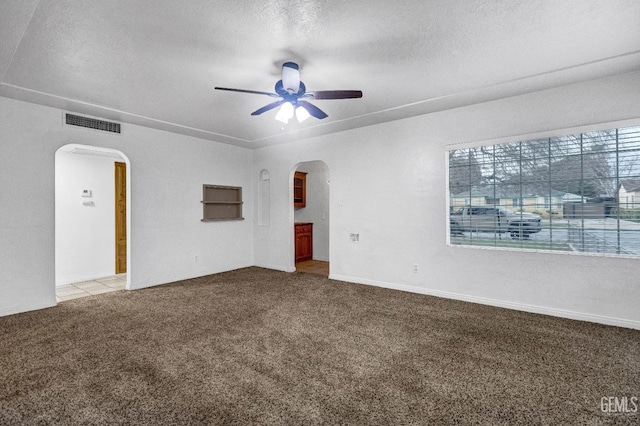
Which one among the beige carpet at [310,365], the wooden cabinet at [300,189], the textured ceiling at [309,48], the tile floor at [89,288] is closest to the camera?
the beige carpet at [310,365]

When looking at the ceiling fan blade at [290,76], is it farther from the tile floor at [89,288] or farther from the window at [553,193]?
the tile floor at [89,288]

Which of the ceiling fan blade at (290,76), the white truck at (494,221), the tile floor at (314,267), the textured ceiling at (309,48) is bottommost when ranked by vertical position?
the tile floor at (314,267)

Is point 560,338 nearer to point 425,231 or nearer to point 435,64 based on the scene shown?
point 425,231

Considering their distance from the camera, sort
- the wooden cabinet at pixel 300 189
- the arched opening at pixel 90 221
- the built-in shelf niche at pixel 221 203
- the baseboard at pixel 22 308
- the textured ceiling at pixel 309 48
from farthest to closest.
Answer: the wooden cabinet at pixel 300 189 < the built-in shelf niche at pixel 221 203 < the arched opening at pixel 90 221 < the baseboard at pixel 22 308 < the textured ceiling at pixel 309 48

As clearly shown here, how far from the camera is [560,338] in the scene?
291cm

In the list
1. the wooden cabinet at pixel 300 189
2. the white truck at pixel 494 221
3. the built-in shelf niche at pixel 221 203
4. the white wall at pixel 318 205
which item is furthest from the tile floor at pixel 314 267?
the white truck at pixel 494 221

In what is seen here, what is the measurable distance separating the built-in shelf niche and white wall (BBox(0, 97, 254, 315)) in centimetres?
13

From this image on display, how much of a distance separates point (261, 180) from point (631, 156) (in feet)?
19.1

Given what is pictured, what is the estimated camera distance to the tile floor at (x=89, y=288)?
15.2ft

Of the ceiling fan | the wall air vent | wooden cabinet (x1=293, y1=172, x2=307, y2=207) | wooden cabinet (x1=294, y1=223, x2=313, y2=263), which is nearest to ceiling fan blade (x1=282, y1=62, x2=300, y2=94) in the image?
the ceiling fan

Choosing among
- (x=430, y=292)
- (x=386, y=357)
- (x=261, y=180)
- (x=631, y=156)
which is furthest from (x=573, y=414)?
(x=261, y=180)

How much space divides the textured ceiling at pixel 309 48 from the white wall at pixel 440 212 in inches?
11.8

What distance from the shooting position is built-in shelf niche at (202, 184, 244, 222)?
5.89 m

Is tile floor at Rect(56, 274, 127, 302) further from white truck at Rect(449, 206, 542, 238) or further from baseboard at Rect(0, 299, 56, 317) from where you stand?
white truck at Rect(449, 206, 542, 238)
